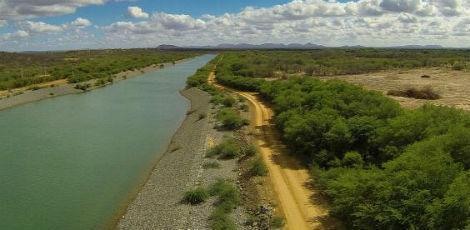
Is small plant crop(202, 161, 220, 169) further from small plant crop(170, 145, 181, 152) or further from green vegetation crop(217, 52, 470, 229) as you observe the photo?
small plant crop(170, 145, 181, 152)

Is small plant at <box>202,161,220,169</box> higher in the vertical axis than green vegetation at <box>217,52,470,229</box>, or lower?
lower

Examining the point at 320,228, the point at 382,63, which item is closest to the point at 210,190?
the point at 320,228

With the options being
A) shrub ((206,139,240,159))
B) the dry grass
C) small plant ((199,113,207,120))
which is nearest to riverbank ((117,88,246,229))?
shrub ((206,139,240,159))

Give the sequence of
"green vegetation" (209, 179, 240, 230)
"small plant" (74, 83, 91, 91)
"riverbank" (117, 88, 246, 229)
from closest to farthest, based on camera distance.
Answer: "green vegetation" (209, 179, 240, 230)
"riverbank" (117, 88, 246, 229)
"small plant" (74, 83, 91, 91)

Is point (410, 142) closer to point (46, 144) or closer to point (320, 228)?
point (320, 228)

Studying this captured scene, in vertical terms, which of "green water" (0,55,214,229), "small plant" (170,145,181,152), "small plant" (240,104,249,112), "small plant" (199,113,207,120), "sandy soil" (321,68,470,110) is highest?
"sandy soil" (321,68,470,110)

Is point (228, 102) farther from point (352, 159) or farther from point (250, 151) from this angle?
point (352, 159)

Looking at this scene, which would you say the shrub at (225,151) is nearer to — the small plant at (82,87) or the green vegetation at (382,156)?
the green vegetation at (382,156)
